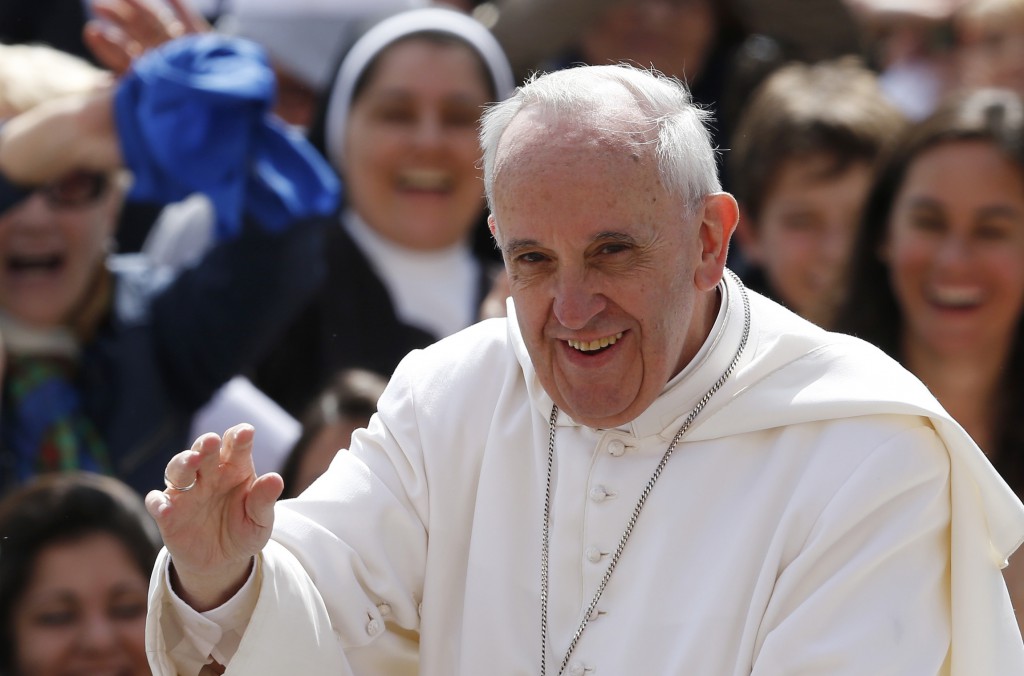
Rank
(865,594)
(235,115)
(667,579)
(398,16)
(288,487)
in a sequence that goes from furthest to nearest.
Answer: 1. (398,16)
2. (235,115)
3. (288,487)
4. (667,579)
5. (865,594)

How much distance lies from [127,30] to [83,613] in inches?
81.8

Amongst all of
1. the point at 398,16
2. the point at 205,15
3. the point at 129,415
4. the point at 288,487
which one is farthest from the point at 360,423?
the point at 205,15

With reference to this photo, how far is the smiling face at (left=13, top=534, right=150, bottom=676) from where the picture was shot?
167 inches

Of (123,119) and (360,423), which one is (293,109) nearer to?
(123,119)

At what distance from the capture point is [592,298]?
2.84 meters

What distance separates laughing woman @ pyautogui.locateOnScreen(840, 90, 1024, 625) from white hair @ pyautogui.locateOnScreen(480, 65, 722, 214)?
6.54 ft

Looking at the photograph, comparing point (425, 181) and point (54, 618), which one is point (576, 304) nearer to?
point (54, 618)

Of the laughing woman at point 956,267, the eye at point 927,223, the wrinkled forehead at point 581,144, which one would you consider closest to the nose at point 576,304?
the wrinkled forehead at point 581,144

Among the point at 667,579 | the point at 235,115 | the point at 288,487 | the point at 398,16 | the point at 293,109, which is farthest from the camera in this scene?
the point at 293,109

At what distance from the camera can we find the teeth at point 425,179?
18.2ft

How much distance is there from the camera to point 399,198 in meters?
5.63

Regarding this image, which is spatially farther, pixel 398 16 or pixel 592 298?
pixel 398 16

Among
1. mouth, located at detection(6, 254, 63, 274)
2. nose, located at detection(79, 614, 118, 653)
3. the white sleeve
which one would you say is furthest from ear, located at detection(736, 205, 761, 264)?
the white sleeve

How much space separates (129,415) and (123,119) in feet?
3.07
